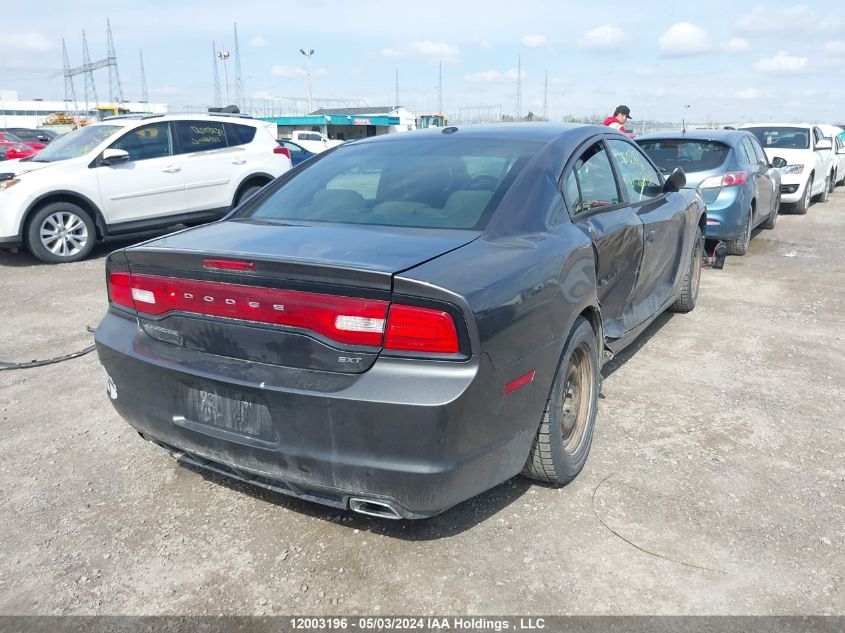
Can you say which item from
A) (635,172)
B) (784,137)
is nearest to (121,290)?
(635,172)

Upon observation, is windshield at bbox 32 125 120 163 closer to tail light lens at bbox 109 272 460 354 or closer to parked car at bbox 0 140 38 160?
tail light lens at bbox 109 272 460 354

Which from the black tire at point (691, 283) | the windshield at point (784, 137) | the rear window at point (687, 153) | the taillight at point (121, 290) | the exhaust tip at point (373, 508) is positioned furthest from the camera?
the windshield at point (784, 137)

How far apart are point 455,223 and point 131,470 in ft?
6.41

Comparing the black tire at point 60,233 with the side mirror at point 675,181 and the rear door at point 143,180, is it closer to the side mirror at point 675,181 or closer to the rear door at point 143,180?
the rear door at point 143,180

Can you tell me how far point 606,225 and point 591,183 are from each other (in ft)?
0.81

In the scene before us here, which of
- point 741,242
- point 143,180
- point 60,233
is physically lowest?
point 741,242

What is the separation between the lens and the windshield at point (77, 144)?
8.55m

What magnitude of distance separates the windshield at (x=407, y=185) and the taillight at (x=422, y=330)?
716 mm

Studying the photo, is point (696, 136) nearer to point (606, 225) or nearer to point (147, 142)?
point (606, 225)

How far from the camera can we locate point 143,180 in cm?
861

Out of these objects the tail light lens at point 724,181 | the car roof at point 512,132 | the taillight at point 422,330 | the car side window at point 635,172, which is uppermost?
the car roof at point 512,132

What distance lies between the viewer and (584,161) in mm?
3572

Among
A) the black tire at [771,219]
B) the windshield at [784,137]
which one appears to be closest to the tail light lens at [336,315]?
the black tire at [771,219]

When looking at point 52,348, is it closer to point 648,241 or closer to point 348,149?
point 348,149
